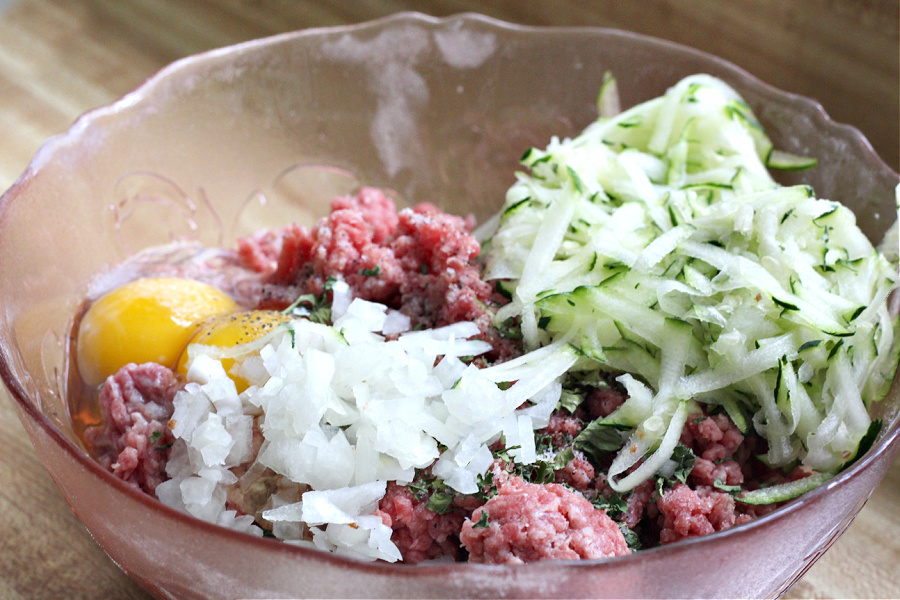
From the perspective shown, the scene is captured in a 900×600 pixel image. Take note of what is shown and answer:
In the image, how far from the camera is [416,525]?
4.93 feet

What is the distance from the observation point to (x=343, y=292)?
6.27 ft

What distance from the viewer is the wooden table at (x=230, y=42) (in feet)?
6.12

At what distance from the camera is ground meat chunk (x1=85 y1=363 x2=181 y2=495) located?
165 cm

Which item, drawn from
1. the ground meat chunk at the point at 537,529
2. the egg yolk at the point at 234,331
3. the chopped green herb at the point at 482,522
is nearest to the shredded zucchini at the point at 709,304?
the ground meat chunk at the point at 537,529

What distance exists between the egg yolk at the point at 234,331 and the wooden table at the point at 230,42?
50cm

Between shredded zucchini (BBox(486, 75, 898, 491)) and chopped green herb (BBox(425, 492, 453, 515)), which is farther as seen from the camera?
shredded zucchini (BBox(486, 75, 898, 491))

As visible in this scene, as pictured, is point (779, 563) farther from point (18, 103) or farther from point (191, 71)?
point (18, 103)

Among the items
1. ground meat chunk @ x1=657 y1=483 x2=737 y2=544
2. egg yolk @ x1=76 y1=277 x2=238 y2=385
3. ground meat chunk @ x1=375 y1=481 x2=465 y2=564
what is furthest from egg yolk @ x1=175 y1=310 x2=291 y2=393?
ground meat chunk @ x1=657 y1=483 x2=737 y2=544

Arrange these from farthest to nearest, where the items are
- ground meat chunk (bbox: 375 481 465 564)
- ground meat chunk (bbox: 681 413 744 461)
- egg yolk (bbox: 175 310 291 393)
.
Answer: egg yolk (bbox: 175 310 291 393), ground meat chunk (bbox: 681 413 744 461), ground meat chunk (bbox: 375 481 465 564)

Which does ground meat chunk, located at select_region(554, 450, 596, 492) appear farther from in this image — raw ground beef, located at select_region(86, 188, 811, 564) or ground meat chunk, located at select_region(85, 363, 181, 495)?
ground meat chunk, located at select_region(85, 363, 181, 495)

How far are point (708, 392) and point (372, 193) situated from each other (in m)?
1.06

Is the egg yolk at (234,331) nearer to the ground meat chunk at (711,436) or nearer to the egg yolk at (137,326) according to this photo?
the egg yolk at (137,326)

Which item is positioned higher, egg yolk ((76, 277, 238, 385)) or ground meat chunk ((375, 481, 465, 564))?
egg yolk ((76, 277, 238, 385))

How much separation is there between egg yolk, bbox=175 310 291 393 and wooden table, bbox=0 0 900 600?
1.62 ft
